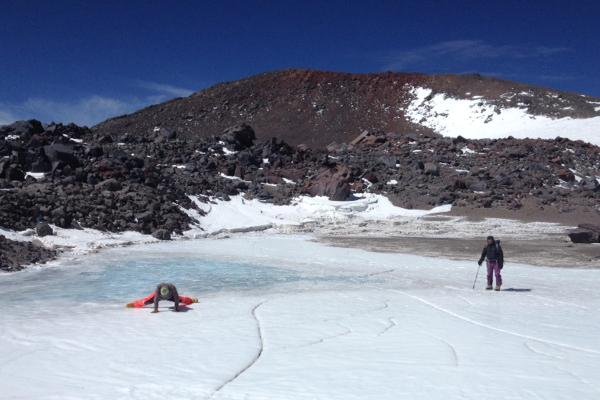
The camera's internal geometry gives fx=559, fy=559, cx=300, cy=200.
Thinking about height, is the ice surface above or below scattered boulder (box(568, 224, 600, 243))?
below

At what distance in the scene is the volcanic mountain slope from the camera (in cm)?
6562

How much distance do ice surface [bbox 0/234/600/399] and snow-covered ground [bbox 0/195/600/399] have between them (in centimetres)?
3

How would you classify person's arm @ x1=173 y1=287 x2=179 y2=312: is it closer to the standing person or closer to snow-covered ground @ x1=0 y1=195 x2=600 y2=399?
snow-covered ground @ x1=0 y1=195 x2=600 y2=399

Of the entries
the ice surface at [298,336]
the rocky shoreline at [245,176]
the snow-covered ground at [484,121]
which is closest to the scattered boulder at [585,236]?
the ice surface at [298,336]

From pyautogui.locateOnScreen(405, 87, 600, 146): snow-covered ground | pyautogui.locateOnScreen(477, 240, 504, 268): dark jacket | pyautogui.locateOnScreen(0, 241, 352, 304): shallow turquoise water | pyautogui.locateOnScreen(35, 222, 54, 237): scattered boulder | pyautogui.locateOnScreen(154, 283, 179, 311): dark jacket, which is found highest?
pyautogui.locateOnScreen(405, 87, 600, 146): snow-covered ground

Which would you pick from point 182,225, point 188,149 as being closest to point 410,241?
point 182,225

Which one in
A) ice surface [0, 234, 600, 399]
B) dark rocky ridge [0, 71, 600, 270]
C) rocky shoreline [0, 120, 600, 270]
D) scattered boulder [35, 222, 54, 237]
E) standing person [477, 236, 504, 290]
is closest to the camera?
ice surface [0, 234, 600, 399]

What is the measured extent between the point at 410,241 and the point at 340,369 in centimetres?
1746

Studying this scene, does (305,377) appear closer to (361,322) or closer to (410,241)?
(361,322)

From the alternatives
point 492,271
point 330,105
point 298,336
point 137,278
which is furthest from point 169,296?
point 330,105

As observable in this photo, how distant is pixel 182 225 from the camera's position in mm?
23734

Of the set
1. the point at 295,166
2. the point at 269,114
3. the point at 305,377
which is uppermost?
the point at 269,114

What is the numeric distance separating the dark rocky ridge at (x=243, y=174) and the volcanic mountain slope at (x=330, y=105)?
18.0 meters

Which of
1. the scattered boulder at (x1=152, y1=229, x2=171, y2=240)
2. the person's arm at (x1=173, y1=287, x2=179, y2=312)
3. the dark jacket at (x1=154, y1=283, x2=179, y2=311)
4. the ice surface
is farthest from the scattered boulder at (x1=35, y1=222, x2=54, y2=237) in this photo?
the person's arm at (x1=173, y1=287, x2=179, y2=312)
